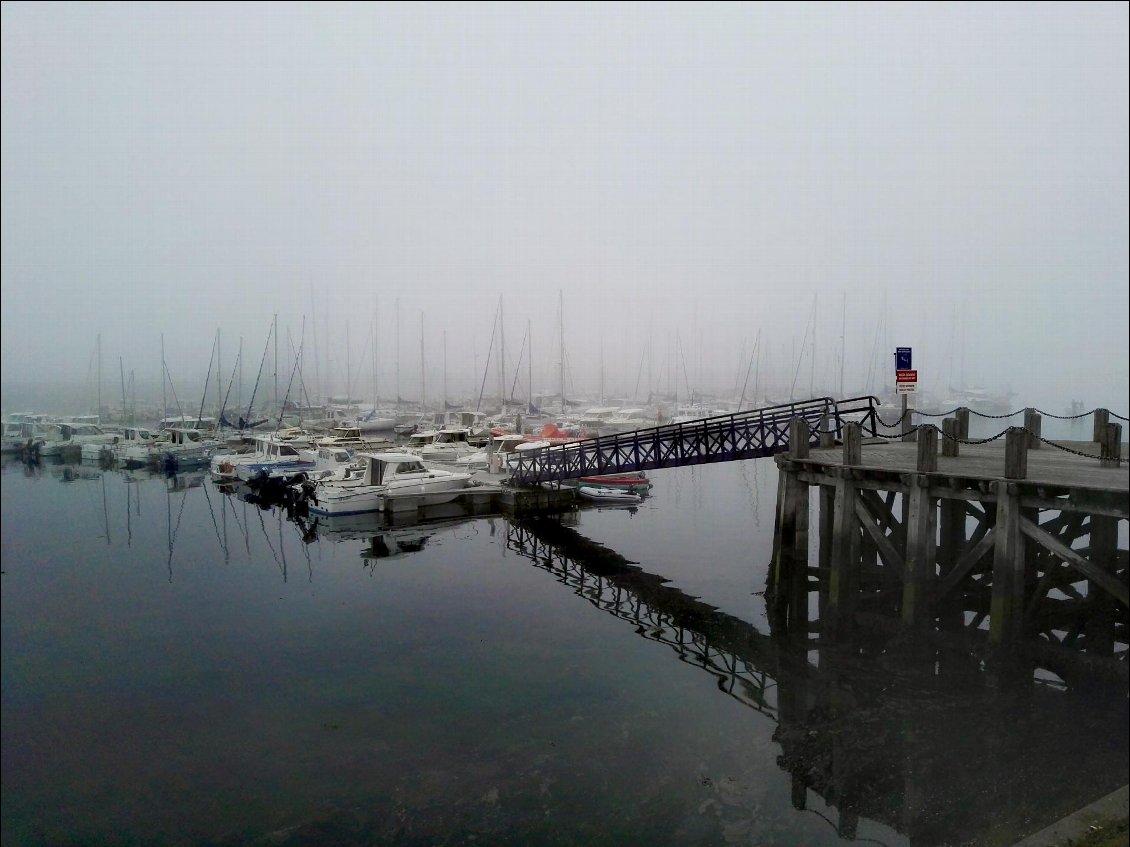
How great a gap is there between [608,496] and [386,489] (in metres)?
11.1

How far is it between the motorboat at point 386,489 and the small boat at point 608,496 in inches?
241

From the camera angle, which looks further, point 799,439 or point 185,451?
point 185,451

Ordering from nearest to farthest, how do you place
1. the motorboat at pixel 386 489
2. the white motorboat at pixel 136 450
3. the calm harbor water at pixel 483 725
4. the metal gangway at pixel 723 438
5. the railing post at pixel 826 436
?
1. the calm harbor water at pixel 483 725
2. the railing post at pixel 826 436
3. the metal gangway at pixel 723 438
4. the motorboat at pixel 386 489
5. the white motorboat at pixel 136 450

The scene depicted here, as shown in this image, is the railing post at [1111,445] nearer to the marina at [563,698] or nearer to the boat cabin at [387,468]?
the marina at [563,698]

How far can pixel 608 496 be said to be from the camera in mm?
35031

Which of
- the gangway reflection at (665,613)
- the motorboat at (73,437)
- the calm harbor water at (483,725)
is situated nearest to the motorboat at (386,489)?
the gangway reflection at (665,613)

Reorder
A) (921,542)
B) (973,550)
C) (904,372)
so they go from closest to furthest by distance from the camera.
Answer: (973,550)
(921,542)
(904,372)

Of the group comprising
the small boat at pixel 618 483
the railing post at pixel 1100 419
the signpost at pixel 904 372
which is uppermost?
the signpost at pixel 904 372

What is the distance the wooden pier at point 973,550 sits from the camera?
38.5ft

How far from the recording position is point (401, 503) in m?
31.0

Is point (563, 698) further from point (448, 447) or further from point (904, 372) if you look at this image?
point (448, 447)

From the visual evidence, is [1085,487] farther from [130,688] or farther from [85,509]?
[85,509]

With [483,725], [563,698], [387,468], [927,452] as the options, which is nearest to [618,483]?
[387,468]

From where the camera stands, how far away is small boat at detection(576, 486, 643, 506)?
3481 cm
